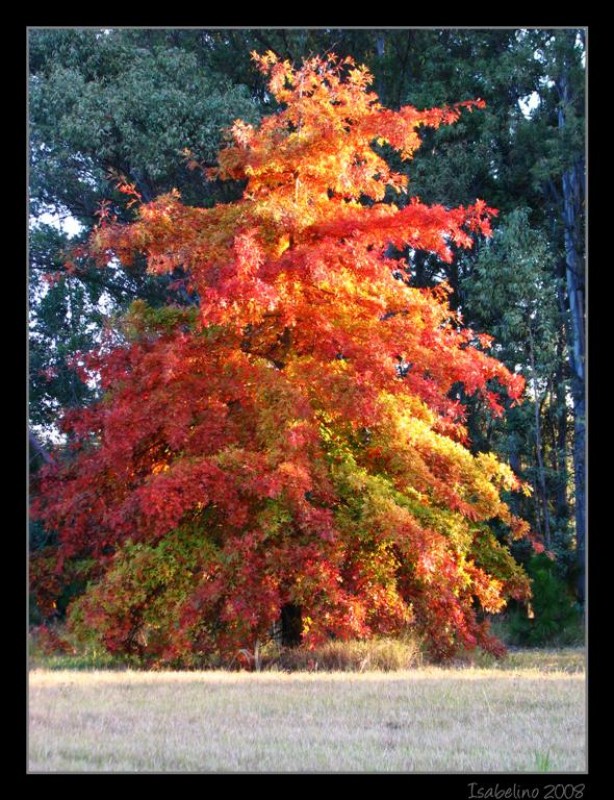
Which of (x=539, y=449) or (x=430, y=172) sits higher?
(x=430, y=172)

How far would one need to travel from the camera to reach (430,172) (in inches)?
492

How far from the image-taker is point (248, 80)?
42.9 feet

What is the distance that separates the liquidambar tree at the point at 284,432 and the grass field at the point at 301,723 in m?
1.01

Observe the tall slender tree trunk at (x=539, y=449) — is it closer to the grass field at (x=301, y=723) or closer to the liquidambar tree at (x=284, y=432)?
the liquidambar tree at (x=284, y=432)

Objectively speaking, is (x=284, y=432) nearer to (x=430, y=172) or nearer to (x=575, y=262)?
(x=430, y=172)

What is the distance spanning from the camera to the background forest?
11703 mm

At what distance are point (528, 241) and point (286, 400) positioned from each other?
536 centimetres

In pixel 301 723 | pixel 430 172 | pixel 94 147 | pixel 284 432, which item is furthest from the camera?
pixel 430 172

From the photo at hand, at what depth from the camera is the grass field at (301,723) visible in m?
5.07

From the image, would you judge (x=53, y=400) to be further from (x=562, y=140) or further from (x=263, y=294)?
(x=562, y=140)

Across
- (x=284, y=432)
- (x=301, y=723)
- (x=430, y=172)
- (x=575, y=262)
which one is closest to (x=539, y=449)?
(x=575, y=262)

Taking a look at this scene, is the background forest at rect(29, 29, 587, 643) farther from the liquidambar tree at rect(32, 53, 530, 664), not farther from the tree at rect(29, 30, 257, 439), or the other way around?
the liquidambar tree at rect(32, 53, 530, 664)

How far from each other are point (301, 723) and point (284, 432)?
277 centimetres

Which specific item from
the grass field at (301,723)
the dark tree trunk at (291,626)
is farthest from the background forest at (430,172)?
the grass field at (301,723)
